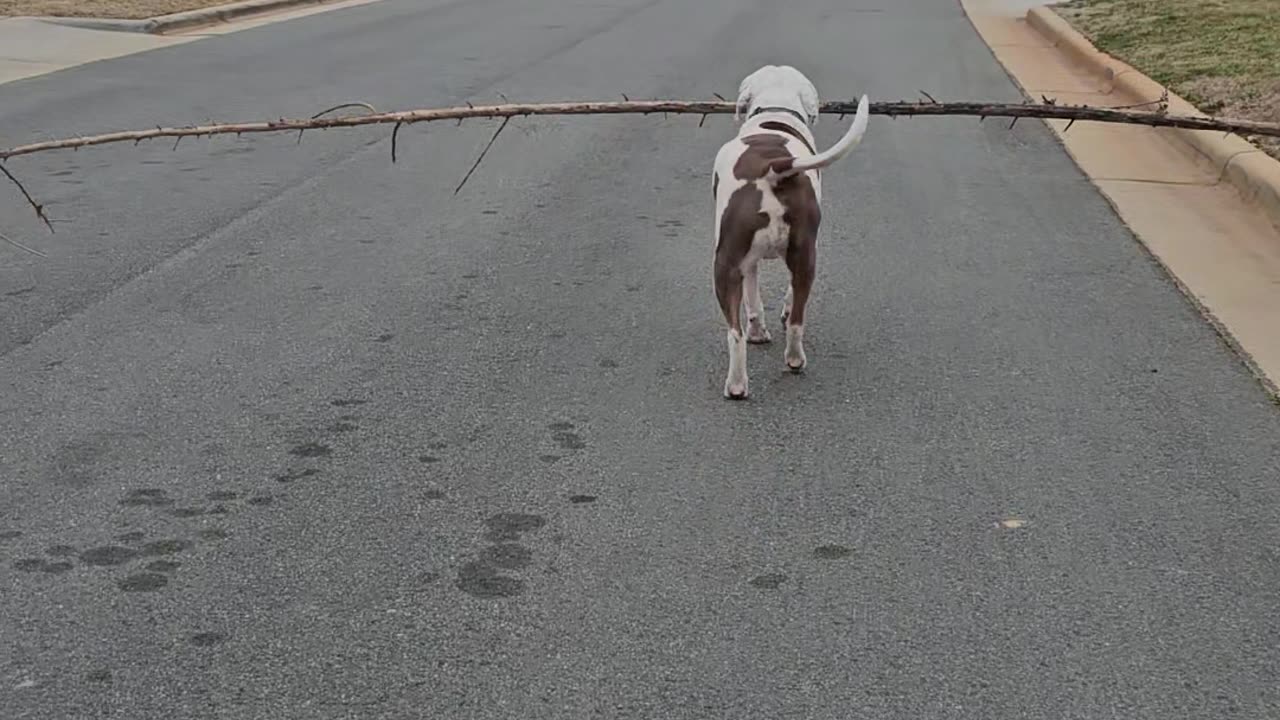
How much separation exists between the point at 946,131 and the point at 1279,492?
755cm

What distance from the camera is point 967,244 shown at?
859cm

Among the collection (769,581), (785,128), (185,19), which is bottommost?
(185,19)

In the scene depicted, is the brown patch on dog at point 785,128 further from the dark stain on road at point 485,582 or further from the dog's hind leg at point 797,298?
the dark stain on road at point 485,582

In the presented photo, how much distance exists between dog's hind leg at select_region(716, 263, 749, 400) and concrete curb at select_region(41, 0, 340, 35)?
49.0 ft

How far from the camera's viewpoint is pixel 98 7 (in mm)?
20109

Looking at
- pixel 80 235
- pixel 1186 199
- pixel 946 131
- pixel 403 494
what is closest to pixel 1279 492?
pixel 403 494

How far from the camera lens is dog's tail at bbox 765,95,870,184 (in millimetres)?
5637

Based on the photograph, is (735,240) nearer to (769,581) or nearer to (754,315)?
(754,315)

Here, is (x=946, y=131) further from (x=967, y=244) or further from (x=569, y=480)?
(x=569, y=480)

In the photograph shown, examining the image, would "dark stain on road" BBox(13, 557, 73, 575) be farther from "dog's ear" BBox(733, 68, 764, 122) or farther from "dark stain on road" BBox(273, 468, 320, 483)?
"dog's ear" BBox(733, 68, 764, 122)

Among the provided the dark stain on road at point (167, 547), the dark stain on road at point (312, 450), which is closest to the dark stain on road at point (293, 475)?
the dark stain on road at point (312, 450)

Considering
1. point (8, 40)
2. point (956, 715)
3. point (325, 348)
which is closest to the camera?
point (956, 715)

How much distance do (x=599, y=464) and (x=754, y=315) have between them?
4.92ft

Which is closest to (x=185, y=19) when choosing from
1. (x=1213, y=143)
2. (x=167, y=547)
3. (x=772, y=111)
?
(x=1213, y=143)
